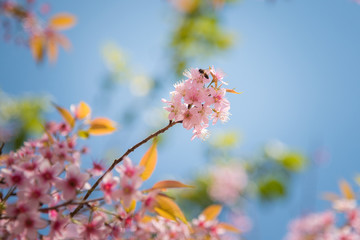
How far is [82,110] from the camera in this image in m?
0.84

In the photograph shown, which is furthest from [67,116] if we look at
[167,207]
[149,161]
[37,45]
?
[37,45]

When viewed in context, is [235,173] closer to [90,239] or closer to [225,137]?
[225,137]

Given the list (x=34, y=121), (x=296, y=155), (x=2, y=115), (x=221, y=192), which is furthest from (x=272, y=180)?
(x=2, y=115)

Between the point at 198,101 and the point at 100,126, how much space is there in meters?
0.37

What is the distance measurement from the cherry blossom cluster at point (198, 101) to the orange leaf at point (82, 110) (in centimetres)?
32

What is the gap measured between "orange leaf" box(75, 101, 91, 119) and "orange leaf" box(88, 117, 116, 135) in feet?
0.11

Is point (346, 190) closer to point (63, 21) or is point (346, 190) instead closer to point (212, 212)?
point (212, 212)

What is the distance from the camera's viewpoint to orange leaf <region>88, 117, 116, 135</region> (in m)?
0.84

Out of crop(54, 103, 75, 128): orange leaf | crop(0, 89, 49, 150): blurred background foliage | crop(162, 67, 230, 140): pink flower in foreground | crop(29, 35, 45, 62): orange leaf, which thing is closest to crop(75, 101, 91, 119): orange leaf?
crop(54, 103, 75, 128): orange leaf

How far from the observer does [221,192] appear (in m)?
3.90

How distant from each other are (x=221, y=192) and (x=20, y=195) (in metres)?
3.62

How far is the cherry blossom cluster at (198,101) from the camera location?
1.97ft

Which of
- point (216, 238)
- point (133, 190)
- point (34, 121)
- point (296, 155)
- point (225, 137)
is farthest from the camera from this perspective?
point (296, 155)

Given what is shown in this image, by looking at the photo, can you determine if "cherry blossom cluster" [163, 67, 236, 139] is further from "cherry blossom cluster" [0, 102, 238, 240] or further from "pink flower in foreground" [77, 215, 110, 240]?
"pink flower in foreground" [77, 215, 110, 240]
